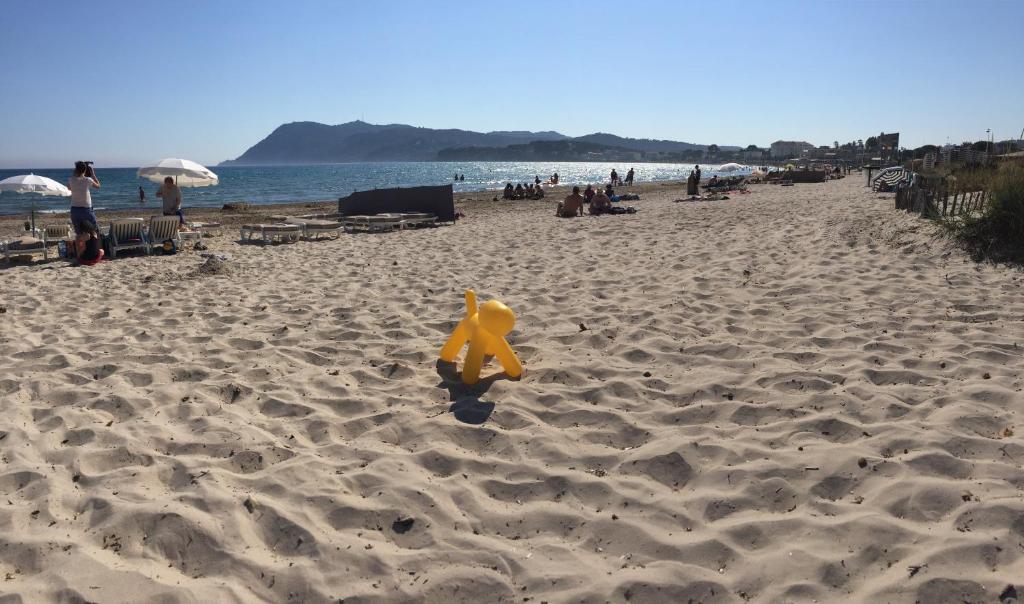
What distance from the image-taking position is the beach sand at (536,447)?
2.44 metres

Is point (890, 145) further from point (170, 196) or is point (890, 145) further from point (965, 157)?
point (170, 196)

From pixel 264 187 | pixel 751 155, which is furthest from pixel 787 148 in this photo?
pixel 264 187

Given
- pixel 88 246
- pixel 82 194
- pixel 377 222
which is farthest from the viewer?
pixel 377 222

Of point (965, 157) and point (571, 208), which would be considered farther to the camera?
point (965, 157)

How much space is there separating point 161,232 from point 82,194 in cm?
154

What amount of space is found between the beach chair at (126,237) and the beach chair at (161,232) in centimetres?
9

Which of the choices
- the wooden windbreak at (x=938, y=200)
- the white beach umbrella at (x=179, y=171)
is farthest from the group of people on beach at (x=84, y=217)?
the wooden windbreak at (x=938, y=200)

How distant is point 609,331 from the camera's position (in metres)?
5.30

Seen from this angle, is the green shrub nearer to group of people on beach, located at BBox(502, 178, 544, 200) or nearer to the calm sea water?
the calm sea water

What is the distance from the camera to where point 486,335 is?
13.9 feet

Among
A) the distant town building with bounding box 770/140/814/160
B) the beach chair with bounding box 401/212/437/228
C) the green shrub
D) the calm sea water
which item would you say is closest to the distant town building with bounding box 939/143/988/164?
the green shrub

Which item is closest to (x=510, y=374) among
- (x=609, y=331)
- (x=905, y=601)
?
(x=609, y=331)

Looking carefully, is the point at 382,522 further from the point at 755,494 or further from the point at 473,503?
the point at 755,494

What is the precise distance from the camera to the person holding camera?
924cm
